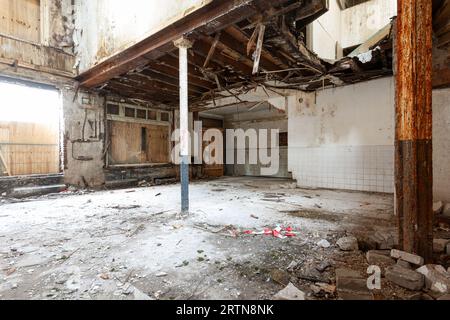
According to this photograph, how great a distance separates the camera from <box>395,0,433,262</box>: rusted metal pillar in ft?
6.13

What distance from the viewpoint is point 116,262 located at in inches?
82.8

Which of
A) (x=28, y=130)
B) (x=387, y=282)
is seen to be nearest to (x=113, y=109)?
(x=28, y=130)

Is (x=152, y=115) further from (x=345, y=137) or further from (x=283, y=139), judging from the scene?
(x=345, y=137)

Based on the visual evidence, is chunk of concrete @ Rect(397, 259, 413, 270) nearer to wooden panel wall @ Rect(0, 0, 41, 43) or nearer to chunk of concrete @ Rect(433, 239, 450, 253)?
chunk of concrete @ Rect(433, 239, 450, 253)

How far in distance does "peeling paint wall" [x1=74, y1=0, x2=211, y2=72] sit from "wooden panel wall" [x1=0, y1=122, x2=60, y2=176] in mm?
1952

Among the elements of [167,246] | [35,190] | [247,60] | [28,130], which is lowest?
[167,246]

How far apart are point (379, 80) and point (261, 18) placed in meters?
3.68

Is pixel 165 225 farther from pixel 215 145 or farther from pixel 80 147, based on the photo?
pixel 215 145

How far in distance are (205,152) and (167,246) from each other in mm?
7170

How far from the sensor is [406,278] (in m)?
1.61

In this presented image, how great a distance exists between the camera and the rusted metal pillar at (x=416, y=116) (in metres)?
1.87
